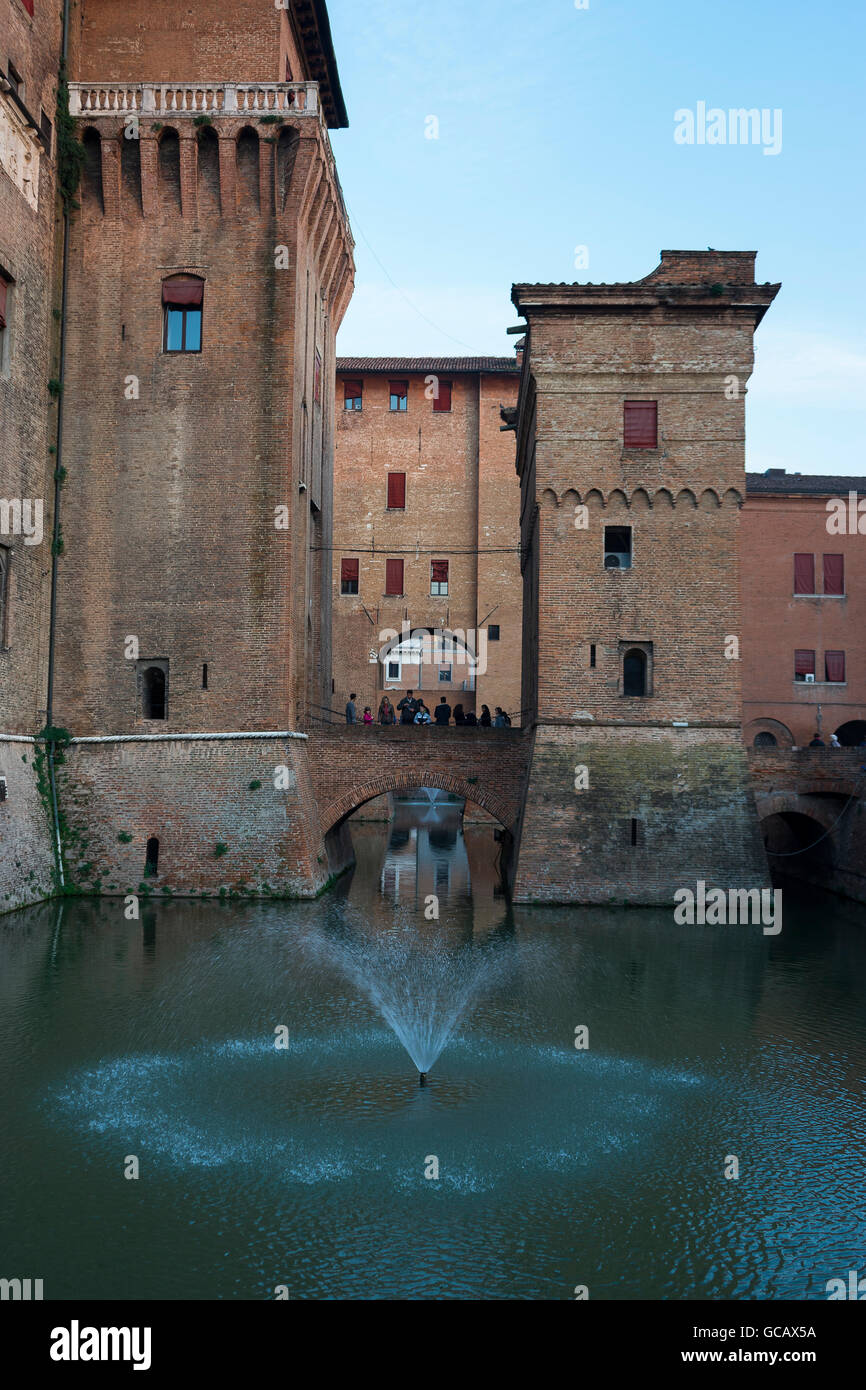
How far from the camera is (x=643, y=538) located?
21.9 metres

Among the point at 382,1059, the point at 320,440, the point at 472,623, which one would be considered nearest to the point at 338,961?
the point at 382,1059

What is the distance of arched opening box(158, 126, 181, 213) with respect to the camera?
22266mm

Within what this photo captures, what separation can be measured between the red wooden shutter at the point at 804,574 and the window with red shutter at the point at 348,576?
1844 cm

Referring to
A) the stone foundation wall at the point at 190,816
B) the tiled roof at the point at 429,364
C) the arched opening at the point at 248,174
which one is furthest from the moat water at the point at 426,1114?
the tiled roof at the point at 429,364

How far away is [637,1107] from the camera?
34.6 feet

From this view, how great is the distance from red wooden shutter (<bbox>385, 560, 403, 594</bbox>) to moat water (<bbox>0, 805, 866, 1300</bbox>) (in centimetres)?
2760

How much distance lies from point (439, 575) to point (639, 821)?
25.1 m

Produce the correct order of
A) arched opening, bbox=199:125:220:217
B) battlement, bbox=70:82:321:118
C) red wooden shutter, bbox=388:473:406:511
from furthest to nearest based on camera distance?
red wooden shutter, bbox=388:473:406:511 → arched opening, bbox=199:125:220:217 → battlement, bbox=70:82:321:118

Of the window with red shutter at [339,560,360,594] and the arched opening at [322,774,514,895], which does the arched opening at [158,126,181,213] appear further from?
the window with red shutter at [339,560,360,594]

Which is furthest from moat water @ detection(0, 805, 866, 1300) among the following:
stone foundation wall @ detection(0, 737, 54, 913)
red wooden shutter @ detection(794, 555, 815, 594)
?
red wooden shutter @ detection(794, 555, 815, 594)

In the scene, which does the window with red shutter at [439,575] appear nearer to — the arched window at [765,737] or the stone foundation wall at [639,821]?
the arched window at [765,737]

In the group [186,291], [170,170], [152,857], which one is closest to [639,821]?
[152,857]

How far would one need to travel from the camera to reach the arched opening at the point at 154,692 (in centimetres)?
2250

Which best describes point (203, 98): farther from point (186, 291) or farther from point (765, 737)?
point (765, 737)
